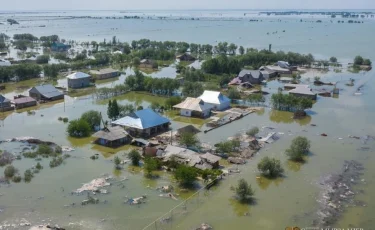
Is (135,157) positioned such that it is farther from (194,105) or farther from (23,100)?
(23,100)

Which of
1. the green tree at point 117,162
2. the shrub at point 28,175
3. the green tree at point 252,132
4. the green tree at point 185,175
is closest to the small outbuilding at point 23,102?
the shrub at point 28,175

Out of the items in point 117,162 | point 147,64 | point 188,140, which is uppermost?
point 147,64

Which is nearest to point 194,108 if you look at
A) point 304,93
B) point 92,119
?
point 92,119

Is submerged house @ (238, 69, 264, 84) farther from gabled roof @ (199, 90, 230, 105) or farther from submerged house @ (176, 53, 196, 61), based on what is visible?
submerged house @ (176, 53, 196, 61)

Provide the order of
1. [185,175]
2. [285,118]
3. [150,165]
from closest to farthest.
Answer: [185,175] → [150,165] → [285,118]

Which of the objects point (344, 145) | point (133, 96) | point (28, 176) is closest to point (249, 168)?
point (344, 145)

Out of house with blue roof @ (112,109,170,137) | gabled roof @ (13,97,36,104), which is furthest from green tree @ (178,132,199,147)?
gabled roof @ (13,97,36,104)
